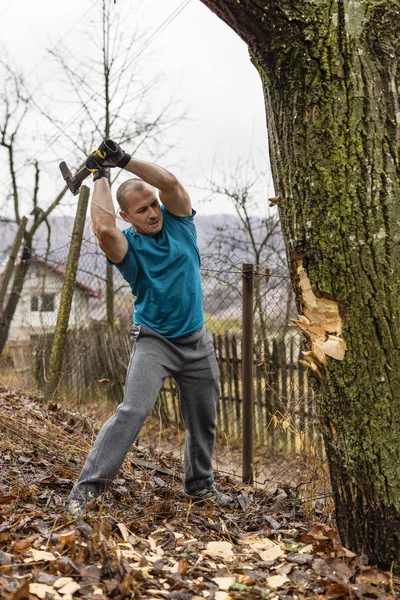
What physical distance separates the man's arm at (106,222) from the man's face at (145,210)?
0.67ft

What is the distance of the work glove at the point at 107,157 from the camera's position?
325 cm

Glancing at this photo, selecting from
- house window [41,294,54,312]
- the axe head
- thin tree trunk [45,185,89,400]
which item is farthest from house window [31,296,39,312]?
the axe head

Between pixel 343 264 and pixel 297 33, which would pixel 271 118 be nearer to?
pixel 297 33

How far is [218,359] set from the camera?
6625 millimetres

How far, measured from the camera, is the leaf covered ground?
7.68 ft

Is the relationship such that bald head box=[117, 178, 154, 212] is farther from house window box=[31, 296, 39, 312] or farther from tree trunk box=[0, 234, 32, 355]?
tree trunk box=[0, 234, 32, 355]

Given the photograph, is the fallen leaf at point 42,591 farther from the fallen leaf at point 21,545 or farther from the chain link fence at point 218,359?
the chain link fence at point 218,359

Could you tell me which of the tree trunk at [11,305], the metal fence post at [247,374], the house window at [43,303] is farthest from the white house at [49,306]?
the metal fence post at [247,374]

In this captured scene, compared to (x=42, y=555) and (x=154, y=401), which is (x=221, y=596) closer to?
(x=42, y=555)

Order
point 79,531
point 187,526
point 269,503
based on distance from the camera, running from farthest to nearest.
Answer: point 269,503 → point 187,526 → point 79,531

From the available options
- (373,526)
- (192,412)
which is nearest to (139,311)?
(192,412)

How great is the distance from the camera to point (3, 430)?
4734 millimetres

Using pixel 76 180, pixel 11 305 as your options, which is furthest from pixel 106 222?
pixel 11 305

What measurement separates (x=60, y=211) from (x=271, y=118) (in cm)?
1295
